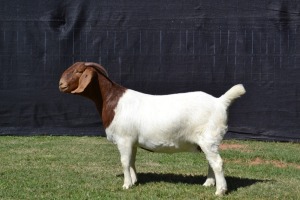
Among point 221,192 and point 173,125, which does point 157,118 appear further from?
point 221,192

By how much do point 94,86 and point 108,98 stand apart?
0.22 meters

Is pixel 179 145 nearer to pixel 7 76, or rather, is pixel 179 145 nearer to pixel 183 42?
pixel 183 42

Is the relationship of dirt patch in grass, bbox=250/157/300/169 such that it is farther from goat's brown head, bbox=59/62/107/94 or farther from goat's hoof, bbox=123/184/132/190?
goat's brown head, bbox=59/62/107/94

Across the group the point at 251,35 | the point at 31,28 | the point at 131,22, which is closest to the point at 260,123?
the point at 251,35

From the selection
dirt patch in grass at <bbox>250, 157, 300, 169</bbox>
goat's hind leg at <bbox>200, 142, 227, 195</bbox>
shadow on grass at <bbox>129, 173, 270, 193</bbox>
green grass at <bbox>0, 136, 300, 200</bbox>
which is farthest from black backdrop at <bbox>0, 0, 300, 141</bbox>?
goat's hind leg at <bbox>200, 142, 227, 195</bbox>

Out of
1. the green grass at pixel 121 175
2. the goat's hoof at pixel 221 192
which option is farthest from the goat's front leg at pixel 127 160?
the goat's hoof at pixel 221 192

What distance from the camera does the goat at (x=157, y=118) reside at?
22.0 ft

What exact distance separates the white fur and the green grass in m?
0.39

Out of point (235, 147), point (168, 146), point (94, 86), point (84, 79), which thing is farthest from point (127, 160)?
point (235, 147)

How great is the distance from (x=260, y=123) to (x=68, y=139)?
3.53 m

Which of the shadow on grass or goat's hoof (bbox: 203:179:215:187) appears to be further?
the shadow on grass

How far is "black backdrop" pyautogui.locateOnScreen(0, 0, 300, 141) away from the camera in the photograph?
11234mm

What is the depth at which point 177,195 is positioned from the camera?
675 cm

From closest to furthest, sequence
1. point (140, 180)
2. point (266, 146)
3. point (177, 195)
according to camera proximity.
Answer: point (177, 195), point (140, 180), point (266, 146)
